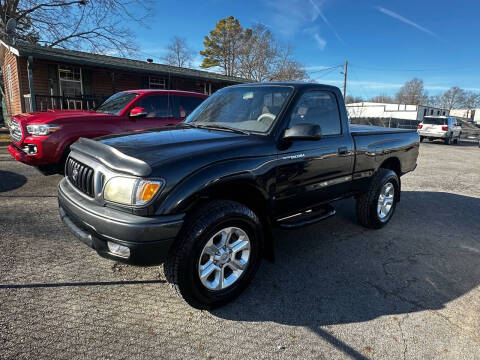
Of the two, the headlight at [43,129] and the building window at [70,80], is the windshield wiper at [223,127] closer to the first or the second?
the headlight at [43,129]

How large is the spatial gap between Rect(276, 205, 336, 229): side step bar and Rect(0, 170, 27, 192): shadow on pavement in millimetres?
5278

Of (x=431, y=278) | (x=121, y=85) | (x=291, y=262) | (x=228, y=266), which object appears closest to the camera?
(x=228, y=266)

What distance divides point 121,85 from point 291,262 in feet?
56.8

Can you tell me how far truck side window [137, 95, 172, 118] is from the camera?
21.3 feet

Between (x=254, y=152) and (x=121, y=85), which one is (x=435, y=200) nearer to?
(x=254, y=152)

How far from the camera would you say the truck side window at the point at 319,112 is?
3.29 meters

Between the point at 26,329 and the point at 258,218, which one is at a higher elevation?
the point at 258,218

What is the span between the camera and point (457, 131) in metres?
20.0

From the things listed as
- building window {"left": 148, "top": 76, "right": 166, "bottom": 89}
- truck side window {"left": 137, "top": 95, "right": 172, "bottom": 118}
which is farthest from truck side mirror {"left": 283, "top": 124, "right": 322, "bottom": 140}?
building window {"left": 148, "top": 76, "right": 166, "bottom": 89}

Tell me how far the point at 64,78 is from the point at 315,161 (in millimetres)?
16623

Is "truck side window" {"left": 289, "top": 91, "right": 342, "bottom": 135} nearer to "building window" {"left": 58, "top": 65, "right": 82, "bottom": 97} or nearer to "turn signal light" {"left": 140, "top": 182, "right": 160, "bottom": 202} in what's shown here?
"turn signal light" {"left": 140, "top": 182, "right": 160, "bottom": 202}

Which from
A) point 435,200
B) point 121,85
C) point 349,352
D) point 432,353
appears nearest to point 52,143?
point 349,352

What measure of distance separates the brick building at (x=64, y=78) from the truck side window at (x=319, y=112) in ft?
35.8

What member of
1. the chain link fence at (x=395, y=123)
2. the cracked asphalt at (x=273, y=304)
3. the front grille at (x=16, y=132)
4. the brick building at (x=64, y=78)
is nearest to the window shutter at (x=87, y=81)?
the brick building at (x=64, y=78)
